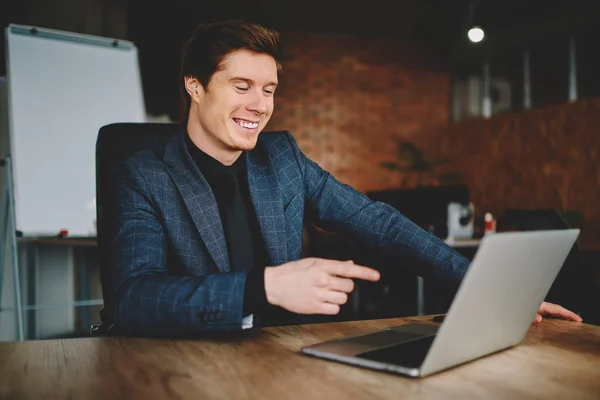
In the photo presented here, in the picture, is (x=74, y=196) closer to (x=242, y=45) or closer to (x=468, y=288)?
(x=242, y=45)

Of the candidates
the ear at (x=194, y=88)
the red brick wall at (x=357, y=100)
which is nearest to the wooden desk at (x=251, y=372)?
the ear at (x=194, y=88)

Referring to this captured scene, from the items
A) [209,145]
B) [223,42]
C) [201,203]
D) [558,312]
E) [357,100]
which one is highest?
[357,100]

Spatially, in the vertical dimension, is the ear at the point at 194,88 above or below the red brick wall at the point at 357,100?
below

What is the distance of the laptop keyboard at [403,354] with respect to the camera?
773 mm

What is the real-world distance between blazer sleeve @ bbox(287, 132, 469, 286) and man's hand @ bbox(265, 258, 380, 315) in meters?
0.50

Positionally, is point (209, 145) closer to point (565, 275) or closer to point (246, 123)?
point (246, 123)

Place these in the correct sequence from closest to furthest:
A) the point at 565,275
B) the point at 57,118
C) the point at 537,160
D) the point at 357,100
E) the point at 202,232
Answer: the point at 202,232 < the point at 565,275 < the point at 57,118 < the point at 537,160 < the point at 357,100

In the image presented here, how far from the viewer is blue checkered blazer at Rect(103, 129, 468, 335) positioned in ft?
3.15

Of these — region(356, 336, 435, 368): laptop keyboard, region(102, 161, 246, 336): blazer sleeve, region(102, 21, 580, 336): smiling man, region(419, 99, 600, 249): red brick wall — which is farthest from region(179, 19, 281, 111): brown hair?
region(419, 99, 600, 249): red brick wall

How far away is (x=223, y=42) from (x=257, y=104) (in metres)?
0.18

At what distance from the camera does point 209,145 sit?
60.6 inches

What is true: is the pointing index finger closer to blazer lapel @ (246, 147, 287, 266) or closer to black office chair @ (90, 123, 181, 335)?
blazer lapel @ (246, 147, 287, 266)

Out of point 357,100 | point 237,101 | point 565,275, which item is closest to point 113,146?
point 237,101

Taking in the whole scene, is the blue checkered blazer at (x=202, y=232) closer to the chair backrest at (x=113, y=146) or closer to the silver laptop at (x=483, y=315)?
the chair backrest at (x=113, y=146)
